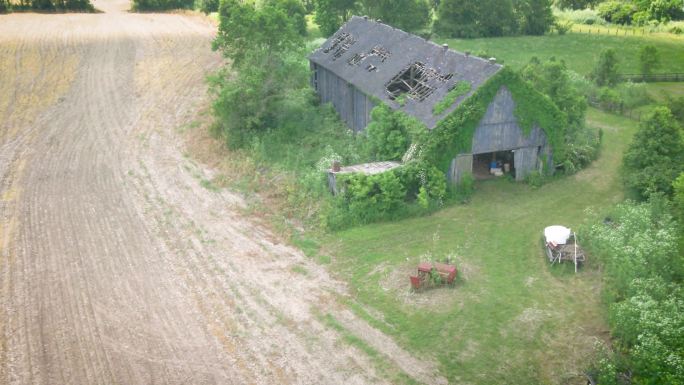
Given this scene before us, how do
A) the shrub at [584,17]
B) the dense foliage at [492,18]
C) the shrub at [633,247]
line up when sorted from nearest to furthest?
the shrub at [633,247] < the dense foliage at [492,18] < the shrub at [584,17]

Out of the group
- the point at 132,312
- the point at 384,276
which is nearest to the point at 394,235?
the point at 384,276

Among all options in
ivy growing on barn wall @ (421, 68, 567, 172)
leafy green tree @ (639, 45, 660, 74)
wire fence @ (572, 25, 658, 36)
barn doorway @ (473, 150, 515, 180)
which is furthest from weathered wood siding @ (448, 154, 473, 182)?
wire fence @ (572, 25, 658, 36)

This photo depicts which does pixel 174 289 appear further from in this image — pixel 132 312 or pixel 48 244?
pixel 48 244

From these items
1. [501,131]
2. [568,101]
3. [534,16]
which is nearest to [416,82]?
[501,131]

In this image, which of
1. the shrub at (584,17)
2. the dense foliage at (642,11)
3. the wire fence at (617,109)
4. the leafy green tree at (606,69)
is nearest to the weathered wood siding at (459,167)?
the wire fence at (617,109)

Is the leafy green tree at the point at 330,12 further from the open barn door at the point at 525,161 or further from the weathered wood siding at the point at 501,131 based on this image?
the weathered wood siding at the point at 501,131

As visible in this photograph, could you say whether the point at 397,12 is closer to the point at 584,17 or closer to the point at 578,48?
the point at 578,48

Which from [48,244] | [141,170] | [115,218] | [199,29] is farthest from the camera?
[199,29]
